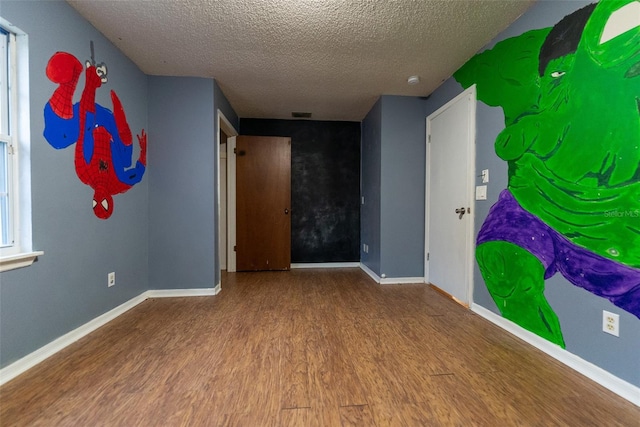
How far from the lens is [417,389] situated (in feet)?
4.71

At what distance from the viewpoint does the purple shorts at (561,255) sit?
1.40 metres

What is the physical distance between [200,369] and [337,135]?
3902 millimetres

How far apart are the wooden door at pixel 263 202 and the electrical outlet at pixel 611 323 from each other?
3.54 metres

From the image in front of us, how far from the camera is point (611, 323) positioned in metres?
1.46

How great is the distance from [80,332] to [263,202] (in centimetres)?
266

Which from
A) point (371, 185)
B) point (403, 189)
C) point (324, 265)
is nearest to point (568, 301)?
point (403, 189)

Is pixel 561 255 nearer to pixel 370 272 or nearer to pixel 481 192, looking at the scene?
pixel 481 192

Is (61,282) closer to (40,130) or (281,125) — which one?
(40,130)

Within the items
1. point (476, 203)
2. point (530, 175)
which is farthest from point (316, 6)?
point (476, 203)

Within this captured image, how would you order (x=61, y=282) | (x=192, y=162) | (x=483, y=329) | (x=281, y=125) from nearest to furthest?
(x=61, y=282) < (x=483, y=329) < (x=192, y=162) < (x=281, y=125)

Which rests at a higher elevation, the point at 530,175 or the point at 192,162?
the point at 192,162

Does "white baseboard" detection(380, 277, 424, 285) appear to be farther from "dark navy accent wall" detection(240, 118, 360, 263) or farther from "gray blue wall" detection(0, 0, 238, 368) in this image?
"gray blue wall" detection(0, 0, 238, 368)

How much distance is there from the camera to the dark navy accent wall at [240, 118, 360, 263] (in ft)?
14.9

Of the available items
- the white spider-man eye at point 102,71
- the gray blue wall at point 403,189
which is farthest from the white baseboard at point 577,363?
the white spider-man eye at point 102,71
